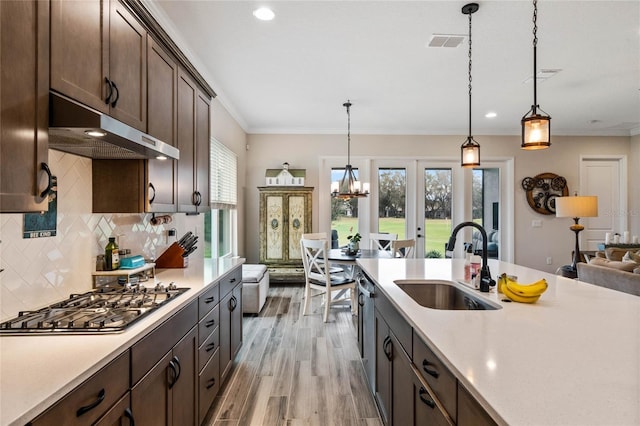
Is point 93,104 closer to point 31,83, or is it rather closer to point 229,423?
point 31,83

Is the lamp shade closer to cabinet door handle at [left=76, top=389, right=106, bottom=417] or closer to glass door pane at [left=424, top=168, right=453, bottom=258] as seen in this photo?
glass door pane at [left=424, top=168, right=453, bottom=258]

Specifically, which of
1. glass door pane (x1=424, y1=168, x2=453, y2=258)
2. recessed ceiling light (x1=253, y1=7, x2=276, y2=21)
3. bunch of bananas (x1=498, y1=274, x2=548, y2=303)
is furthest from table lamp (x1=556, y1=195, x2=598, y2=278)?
recessed ceiling light (x1=253, y1=7, x2=276, y2=21)

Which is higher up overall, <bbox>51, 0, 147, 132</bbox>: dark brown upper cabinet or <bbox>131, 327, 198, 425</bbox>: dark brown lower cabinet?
<bbox>51, 0, 147, 132</bbox>: dark brown upper cabinet

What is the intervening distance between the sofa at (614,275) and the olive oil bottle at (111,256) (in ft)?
13.0

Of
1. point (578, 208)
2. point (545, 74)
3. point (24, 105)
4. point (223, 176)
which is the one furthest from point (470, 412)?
point (578, 208)

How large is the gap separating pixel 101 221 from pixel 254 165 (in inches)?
172

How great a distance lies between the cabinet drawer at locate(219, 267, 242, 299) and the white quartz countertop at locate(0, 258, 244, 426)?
96cm

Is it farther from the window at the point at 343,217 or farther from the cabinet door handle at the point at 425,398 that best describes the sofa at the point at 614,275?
the window at the point at 343,217

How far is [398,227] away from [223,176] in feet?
11.1

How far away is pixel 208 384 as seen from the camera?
212cm

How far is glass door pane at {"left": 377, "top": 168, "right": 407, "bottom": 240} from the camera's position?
649cm

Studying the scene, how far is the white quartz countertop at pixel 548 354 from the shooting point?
0.75m

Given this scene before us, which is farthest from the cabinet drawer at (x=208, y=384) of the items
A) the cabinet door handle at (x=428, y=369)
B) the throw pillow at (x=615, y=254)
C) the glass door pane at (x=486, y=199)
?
the glass door pane at (x=486, y=199)

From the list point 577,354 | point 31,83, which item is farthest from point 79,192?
point 577,354
